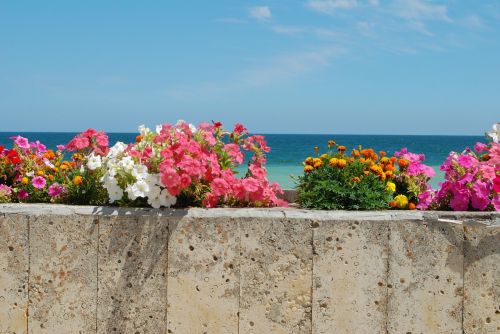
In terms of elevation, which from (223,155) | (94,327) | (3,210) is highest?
(223,155)

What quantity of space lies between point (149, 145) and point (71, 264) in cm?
104

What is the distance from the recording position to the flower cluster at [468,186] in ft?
14.7

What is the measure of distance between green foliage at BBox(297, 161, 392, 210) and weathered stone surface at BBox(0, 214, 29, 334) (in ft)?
6.89

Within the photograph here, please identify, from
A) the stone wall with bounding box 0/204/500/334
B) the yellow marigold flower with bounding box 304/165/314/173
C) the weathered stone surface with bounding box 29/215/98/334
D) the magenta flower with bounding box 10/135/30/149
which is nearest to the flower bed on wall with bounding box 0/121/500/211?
the yellow marigold flower with bounding box 304/165/314/173

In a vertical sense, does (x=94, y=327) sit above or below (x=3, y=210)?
below

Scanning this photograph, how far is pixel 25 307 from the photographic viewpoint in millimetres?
4258

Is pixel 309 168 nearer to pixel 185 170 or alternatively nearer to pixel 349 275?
pixel 349 275

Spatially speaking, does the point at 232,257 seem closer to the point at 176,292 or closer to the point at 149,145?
the point at 176,292

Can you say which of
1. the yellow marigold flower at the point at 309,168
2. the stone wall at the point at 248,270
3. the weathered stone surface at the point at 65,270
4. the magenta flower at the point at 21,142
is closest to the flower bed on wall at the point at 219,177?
the yellow marigold flower at the point at 309,168

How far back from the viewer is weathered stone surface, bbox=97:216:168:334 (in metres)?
4.12

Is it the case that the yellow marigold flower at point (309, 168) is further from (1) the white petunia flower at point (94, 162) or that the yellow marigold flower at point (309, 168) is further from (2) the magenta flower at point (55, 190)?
(2) the magenta flower at point (55, 190)

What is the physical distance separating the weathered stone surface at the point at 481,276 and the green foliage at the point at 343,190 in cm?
70

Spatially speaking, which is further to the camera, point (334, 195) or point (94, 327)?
point (334, 195)

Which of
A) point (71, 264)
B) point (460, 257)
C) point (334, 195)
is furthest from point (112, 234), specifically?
point (460, 257)
